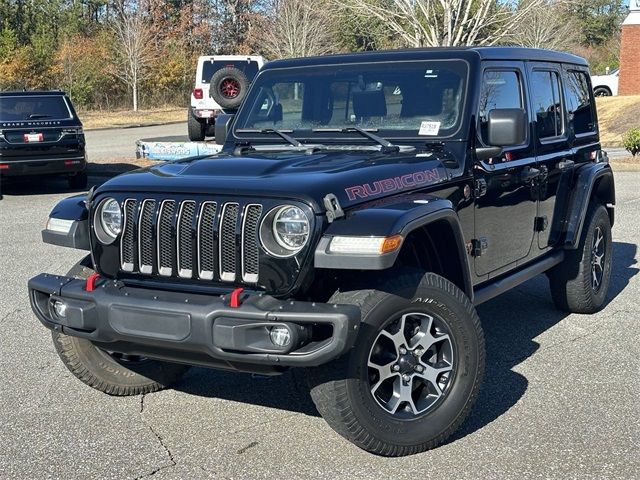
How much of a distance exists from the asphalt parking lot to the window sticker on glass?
147cm

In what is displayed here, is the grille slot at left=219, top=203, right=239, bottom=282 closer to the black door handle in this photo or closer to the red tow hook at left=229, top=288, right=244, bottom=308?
the red tow hook at left=229, top=288, right=244, bottom=308

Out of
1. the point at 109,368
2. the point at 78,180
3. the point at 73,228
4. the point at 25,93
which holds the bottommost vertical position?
the point at 78,180

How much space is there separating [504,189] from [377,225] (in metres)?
1.68

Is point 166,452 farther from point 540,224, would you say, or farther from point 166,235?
point 540,224

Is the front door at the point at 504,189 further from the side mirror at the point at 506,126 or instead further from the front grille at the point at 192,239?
the front grille at the point at 192,239

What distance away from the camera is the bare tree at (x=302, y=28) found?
36719 mm

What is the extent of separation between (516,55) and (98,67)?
Answer: 4033 centimetres

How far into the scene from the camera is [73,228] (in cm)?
436

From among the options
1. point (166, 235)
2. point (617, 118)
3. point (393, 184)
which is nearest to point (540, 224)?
point (393, 184)

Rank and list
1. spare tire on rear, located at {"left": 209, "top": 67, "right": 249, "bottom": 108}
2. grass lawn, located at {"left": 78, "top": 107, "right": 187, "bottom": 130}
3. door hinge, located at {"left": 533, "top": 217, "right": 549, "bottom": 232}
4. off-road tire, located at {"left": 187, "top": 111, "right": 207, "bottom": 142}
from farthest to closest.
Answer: grass lawn, located at {"left": 78, "top": 107, "right": 187, "bottom": 130}, off-road tire, located at {"left": 187, "top": 111, "right": 207, "bottom": 142}, spare tire on rear, located at {"left": 209, "top": 67, "right": 249, "bottom": 108}, door hinge, located at {"left": 533, "top": 217, "right": 549, "bottom": 232}

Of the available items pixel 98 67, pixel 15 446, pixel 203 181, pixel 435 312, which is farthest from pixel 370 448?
pixel 98 67

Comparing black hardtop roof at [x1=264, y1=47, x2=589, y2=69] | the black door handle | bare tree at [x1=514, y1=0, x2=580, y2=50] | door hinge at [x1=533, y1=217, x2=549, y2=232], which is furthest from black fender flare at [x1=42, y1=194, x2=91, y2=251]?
bare tree at [x1=514, y1=0, x2=580, y2=50]

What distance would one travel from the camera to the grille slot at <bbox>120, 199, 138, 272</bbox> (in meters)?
4.10

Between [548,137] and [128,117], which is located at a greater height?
[548,137]
